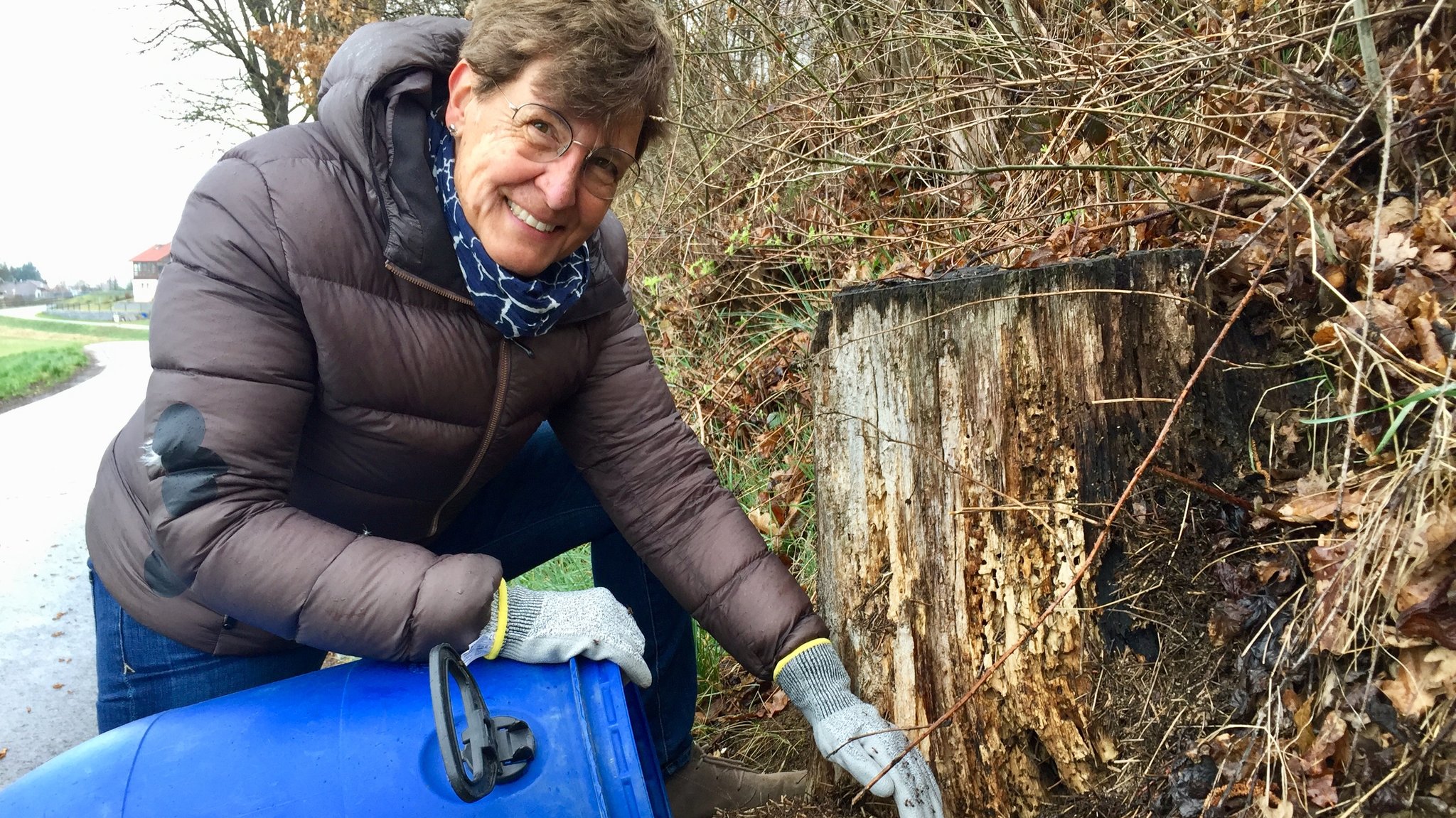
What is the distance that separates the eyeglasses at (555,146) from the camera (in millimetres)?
1642

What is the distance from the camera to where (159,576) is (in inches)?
68.8

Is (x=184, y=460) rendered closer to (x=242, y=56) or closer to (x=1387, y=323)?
(x=1387, y=323)

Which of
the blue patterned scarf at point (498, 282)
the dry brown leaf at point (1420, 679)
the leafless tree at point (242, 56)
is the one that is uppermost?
the leafless tree at point (242, 56)

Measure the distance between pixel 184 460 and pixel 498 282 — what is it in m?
0.62

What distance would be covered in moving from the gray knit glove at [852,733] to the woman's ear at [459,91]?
129 cm

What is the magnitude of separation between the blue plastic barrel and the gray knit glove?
0.48 metres

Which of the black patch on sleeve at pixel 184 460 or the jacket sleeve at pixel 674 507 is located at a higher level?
the black patch on sleeve at pixel 184 460

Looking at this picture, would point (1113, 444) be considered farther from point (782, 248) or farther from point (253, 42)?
point (253, 42)

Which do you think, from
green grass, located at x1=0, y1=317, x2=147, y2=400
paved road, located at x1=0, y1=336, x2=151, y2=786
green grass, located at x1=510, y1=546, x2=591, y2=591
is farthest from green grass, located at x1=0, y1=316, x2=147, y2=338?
green grass, located at x1=510, y1=546, x2=591, y2=591

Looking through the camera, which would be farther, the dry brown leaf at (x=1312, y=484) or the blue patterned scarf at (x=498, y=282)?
the blue patterned scarf at (x=498, y=282)

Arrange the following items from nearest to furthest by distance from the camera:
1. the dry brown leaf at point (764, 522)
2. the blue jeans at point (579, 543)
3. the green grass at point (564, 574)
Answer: the blue jeans at point (579, 543), the dry brown leaf at point (764, 522), the green grass at point (564, 574)

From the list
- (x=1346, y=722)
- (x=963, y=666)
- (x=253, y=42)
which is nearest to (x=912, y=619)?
(x=963, y=666)

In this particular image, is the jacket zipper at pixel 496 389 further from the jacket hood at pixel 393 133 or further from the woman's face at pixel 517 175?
the woman's face at pixel 517 175

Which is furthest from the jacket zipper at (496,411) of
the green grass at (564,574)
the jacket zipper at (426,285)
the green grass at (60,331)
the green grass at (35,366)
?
the green grass at (60,331)
